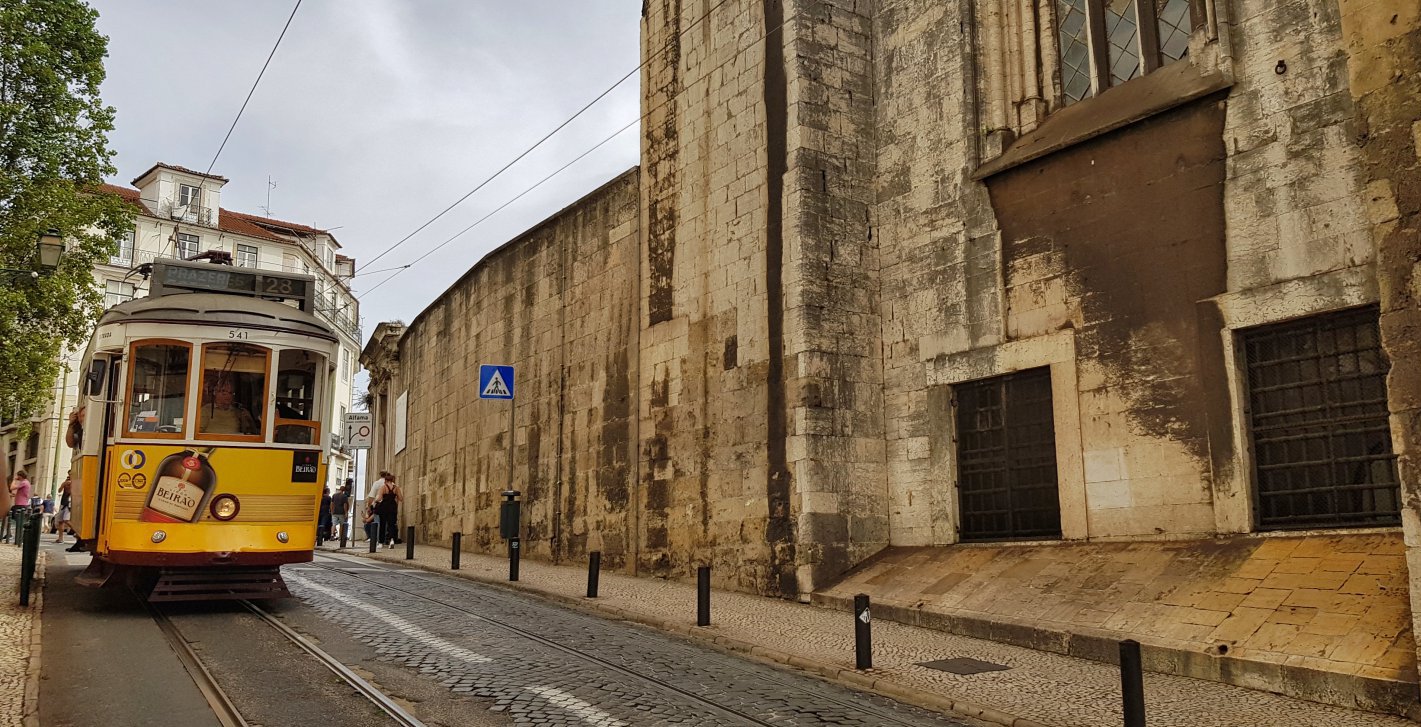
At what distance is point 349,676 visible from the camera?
6.24 m

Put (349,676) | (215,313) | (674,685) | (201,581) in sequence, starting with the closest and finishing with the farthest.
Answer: (349,676), (674,685), (215,313), (201,581)

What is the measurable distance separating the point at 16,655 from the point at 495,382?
25.7ft

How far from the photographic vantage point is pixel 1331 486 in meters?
7.63

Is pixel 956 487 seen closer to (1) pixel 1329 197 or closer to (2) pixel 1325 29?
(1) pixel 1329 197

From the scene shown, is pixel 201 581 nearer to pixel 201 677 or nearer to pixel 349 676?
pixel 201 677

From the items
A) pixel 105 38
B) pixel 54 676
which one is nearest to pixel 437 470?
pixel 105 38

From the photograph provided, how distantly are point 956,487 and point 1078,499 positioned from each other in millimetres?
1543

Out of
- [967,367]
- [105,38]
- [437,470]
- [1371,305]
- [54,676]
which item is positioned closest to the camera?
[54,676]

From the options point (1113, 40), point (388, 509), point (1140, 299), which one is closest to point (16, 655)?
point (1140, 299)

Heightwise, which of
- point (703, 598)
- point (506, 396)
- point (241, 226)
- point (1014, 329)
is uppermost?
point (241, 226)

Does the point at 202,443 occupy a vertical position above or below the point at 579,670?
above

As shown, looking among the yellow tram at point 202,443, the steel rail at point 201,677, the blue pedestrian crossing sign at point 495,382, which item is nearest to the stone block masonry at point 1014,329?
the blue pedestrian crossing sign at point 495,382

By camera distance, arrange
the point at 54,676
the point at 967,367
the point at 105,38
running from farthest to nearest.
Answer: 1. the point at 105,38
2. the point at 967,367
3. the point at 54,676

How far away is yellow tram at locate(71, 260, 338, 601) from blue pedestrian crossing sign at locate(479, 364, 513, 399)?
462 centimetres
